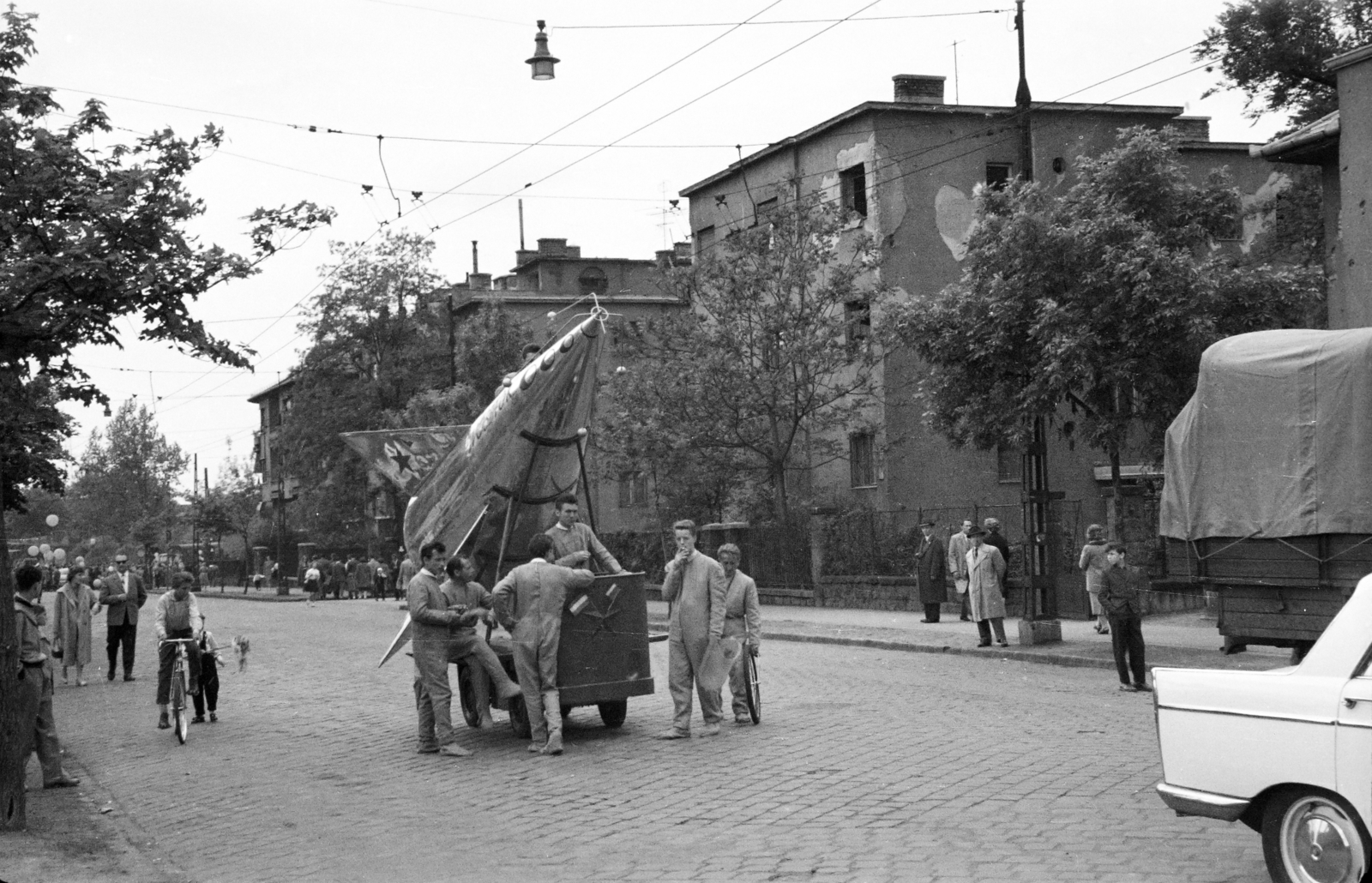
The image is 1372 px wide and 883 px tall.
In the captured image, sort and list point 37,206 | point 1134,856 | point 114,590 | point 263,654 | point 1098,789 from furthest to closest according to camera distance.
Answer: point 263,654 → point 114,590 → point 37,206 → point 1098,789 → point 1134,856

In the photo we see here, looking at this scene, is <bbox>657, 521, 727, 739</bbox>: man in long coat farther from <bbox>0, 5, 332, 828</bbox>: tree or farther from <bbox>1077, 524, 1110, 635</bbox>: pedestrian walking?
<bbox>1077, 524, 1110, 635</bbox>: pedestrian walking

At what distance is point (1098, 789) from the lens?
381 inches

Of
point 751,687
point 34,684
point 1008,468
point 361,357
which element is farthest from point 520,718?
point 361,357

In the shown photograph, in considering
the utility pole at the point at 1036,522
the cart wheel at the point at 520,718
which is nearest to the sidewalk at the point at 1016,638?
the utility pole at the point at 1036,522

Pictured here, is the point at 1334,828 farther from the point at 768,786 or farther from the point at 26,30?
the point at 26,30

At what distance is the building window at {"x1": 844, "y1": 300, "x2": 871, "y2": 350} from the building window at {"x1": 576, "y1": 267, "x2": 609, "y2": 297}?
28092 millimetres

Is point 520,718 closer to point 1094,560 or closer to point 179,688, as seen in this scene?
point 179,688

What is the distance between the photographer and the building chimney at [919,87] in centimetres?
4066

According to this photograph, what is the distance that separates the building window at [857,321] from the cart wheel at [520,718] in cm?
2403

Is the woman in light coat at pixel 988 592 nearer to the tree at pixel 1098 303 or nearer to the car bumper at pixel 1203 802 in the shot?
the tree at pixel 1098 303

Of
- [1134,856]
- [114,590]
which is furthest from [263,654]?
[1134,856]

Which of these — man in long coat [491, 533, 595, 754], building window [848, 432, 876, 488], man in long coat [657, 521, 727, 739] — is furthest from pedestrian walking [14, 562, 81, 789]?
building window [848, 432, 876, 488]

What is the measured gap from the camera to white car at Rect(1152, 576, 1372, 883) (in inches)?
244

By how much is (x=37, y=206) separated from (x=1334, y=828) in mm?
9288
